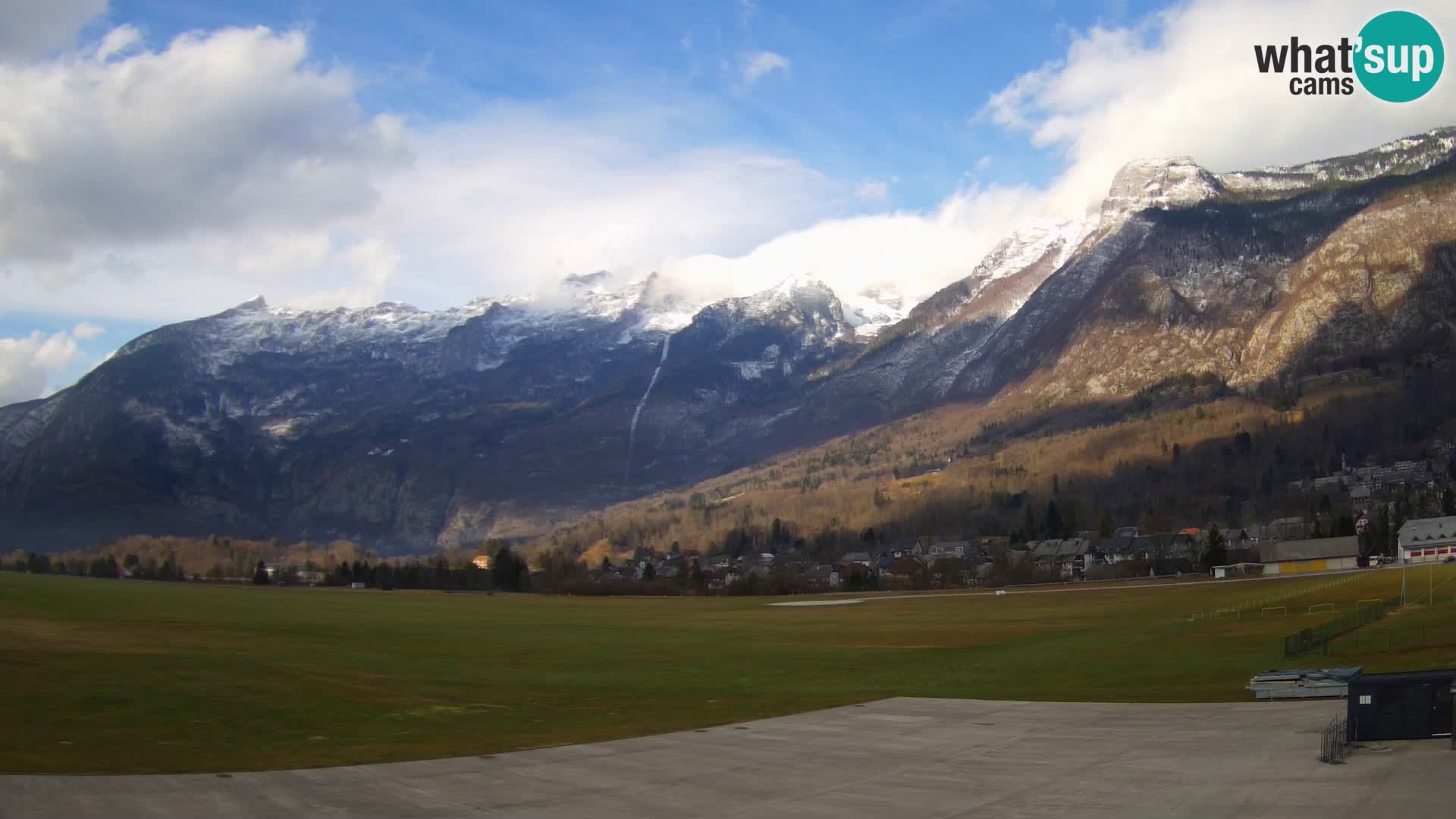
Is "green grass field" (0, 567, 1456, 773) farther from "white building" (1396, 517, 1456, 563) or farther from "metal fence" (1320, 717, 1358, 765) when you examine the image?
"white building" (1396, 517, 1456, 563)

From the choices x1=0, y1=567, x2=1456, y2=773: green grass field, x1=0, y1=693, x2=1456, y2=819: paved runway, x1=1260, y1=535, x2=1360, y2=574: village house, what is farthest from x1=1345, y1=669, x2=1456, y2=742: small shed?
x1=1260, y1=535, x2=1360, y2=574: village house

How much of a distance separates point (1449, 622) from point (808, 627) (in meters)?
50.1

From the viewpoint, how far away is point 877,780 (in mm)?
33375

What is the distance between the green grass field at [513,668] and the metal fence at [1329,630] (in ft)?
3.62

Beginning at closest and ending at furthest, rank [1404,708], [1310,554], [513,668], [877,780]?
[877,780] < [1404,708] < [513,668] < [1310,554]

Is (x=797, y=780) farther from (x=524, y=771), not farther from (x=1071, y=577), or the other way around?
(x=1071, y=577)

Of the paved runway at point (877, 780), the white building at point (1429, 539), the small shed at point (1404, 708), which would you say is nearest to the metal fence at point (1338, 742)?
the small shed at point (1404, 708)

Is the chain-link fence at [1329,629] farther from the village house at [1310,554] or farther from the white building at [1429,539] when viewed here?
the village house at [1310,554]

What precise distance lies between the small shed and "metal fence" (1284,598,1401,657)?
928 inches

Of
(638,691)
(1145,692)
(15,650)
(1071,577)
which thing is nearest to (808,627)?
(638,691)

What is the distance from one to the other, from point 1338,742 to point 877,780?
13.4 meters

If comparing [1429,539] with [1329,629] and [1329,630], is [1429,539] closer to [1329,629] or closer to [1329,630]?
[1329,629]

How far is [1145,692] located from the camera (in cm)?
5025

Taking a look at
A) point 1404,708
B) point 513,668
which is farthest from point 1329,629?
point 513,668
